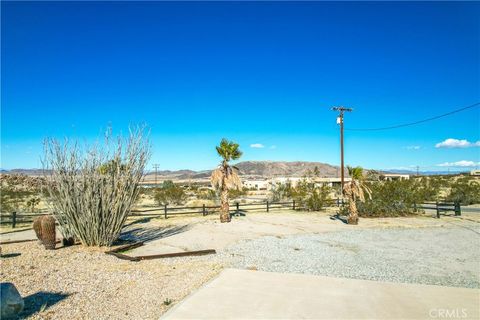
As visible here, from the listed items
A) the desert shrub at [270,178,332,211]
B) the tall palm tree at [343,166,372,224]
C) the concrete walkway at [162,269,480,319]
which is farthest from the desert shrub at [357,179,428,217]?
the concrete walkway at [162,269,480,319]

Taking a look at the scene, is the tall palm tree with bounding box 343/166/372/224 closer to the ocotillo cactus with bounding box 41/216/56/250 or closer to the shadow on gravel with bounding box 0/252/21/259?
the ocotillo cactus with bounding box 41/216/56/250

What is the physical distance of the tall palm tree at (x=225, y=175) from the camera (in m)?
19.8

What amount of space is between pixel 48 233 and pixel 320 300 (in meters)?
8.81

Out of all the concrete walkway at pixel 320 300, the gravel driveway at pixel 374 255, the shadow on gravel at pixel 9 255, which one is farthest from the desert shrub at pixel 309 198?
the shadow on gravel at pixel 9 255

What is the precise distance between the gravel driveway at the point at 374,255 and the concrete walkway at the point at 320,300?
1.08m

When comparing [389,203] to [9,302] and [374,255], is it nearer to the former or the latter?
[374,255]

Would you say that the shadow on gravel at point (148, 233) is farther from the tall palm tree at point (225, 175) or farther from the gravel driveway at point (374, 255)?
the gravel driveway at point (374, 255)

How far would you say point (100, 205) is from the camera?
11.8 metres

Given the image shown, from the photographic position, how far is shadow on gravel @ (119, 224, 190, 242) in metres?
14.4

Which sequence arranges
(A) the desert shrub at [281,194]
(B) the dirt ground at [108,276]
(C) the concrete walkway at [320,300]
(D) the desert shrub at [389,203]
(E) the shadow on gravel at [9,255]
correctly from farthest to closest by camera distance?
1. (A) the desert shrub at [281,194]
2. (D) the desert shrub at [389,203]
3. (E) the shadow on gravel at [9,255]
4. (B) the dirt ground at [108,276]
5. (C) the concrete walkway at [320,300]

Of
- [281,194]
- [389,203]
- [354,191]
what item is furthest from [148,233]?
[281,194]

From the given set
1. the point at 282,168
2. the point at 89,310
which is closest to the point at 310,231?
the point at 89,310

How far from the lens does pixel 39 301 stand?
6480 mm

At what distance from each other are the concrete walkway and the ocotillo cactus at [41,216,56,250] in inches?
250
